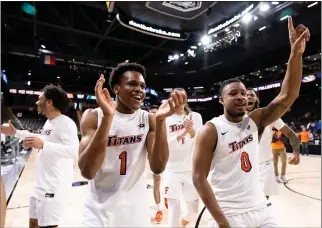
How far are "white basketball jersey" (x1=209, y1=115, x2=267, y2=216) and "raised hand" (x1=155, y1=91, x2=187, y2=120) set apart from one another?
2.54 feet

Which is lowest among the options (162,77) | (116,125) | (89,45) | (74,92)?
(116,125)

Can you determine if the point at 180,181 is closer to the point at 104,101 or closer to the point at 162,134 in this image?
the point at 162,134

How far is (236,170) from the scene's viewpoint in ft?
6.93

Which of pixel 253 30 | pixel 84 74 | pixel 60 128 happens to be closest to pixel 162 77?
pixel 84 74

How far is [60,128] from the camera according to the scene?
9.73 feet

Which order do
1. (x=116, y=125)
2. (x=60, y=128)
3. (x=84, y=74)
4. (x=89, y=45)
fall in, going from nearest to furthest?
(x=116, y=125), (x=60, y=128), (x=89, y=45), (x=84, y=74)

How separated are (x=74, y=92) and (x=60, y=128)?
25508mm

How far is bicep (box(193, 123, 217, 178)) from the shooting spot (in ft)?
6.82

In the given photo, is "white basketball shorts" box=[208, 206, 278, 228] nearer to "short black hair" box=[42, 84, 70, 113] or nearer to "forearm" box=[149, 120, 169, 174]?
"forearm" box=[149, 120, 169, 174]

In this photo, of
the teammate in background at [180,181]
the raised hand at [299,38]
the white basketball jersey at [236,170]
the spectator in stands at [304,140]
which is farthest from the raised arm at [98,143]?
the spectator in stands at [304,140]

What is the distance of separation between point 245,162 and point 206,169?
0.35 metres

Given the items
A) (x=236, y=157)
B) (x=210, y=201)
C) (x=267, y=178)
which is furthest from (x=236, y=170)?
(x=267, y=178)

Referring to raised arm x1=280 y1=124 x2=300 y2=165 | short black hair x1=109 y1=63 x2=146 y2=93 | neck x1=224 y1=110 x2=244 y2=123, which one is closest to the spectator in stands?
raised arm x1=280 y1=124 x2=300 y2=165

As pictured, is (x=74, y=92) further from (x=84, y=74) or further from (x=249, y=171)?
(x=249, y=171)
